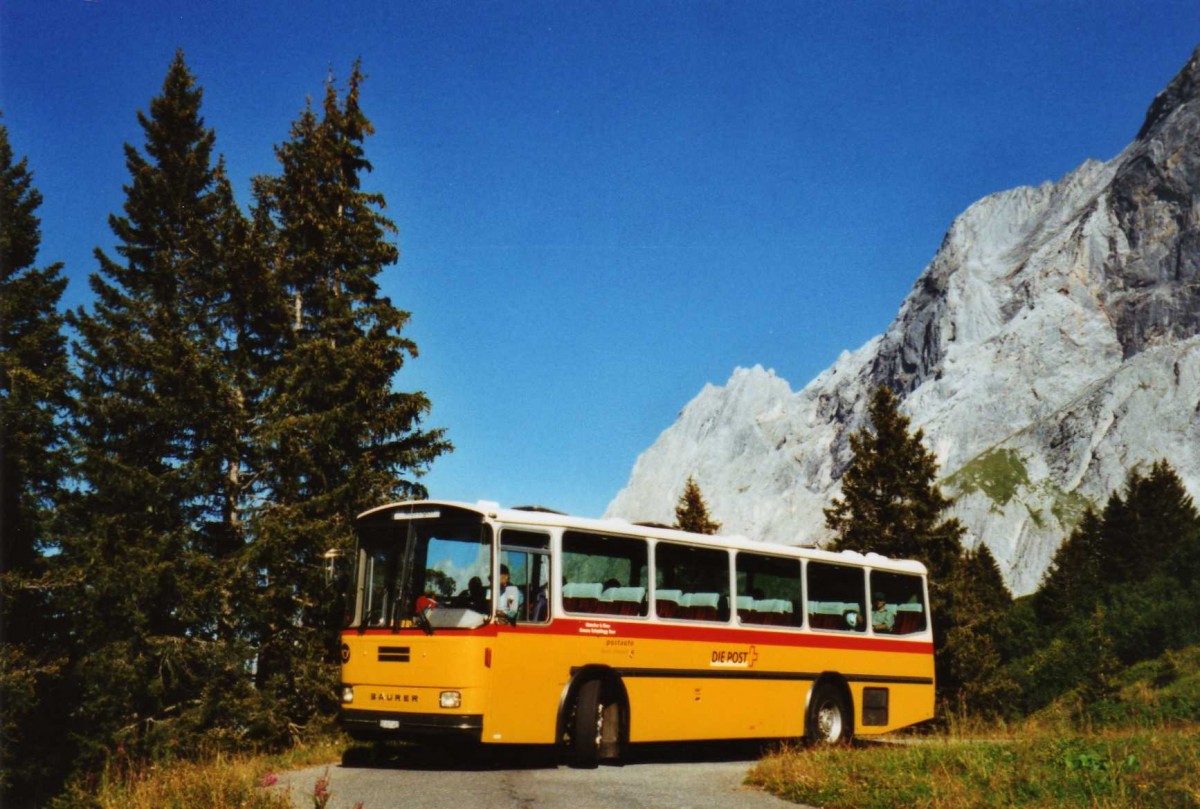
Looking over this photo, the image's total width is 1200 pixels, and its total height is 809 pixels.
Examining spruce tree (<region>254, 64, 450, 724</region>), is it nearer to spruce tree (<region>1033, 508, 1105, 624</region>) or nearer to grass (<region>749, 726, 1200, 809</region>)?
grass (<region>749, 726, 1200, 809</region>)

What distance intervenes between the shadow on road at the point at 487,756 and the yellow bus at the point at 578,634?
0.80 meters

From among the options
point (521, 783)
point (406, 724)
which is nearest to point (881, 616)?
point (521, 783)

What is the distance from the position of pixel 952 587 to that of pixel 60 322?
3298 centimetres

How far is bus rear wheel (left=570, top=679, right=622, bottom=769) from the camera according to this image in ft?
41.3

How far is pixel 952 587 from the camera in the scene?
38000 mm

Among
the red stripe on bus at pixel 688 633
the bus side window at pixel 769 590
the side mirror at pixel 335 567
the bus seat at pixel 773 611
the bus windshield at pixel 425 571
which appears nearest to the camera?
the bus windshield at pixel 425 571

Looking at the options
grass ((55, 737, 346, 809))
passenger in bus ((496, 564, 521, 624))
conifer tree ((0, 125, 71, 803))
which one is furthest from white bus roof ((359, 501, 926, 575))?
conifer tree ((0, 125, 71, 803))

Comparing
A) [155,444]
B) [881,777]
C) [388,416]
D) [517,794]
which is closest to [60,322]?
[155,444]

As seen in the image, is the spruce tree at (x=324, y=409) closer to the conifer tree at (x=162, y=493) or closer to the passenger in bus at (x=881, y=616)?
the conifer tree at (x=162, y=493)

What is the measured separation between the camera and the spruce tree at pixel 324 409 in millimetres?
22312

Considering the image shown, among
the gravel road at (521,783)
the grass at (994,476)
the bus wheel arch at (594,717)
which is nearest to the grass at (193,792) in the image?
the gravel road at (521,783)

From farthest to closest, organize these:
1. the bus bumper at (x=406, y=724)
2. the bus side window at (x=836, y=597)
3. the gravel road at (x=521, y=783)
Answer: the bus side window at (x=836, y=597)
the bus bumper at (x=406, y=724)
the gravel road at (x=521, y=783)

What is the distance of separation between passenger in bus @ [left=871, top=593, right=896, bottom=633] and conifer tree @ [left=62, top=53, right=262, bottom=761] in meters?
14.0

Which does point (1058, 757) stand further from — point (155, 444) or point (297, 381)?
point (155, 444)
